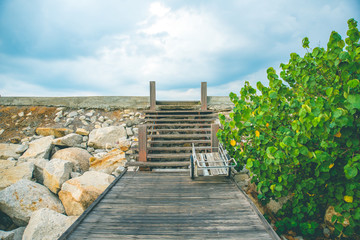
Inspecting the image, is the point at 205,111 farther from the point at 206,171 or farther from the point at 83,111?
the point at 83,111

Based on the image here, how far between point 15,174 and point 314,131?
5.97m

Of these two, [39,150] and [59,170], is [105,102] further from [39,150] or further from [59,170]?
[59,170]

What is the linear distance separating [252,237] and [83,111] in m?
7.85

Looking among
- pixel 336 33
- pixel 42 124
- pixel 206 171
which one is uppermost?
pixel 336 33

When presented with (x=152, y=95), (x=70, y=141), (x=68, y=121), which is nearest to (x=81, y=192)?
(x=70, y=141)

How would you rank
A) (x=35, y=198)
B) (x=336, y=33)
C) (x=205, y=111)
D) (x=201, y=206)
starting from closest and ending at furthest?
(x=336, y=33) → (x=201, y=206) → (x=35, y=198) → (x=205, y=111)

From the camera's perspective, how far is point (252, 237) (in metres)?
2.22

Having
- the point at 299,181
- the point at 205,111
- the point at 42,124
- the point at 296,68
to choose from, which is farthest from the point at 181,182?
the point at 42,124

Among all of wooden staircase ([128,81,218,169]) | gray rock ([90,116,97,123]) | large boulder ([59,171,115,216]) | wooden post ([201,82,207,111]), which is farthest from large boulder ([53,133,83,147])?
wooden post ([201,82,207,111])

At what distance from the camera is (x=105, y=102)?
316 inches

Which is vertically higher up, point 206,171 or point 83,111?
point 83,111

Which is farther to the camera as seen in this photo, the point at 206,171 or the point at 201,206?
the point at 206,171

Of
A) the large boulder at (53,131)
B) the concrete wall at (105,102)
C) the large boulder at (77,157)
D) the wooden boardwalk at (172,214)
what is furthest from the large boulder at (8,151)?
the wooden boardwalk at (172,214)

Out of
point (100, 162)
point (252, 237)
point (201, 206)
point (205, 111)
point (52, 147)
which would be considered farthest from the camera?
point (205, 111)
